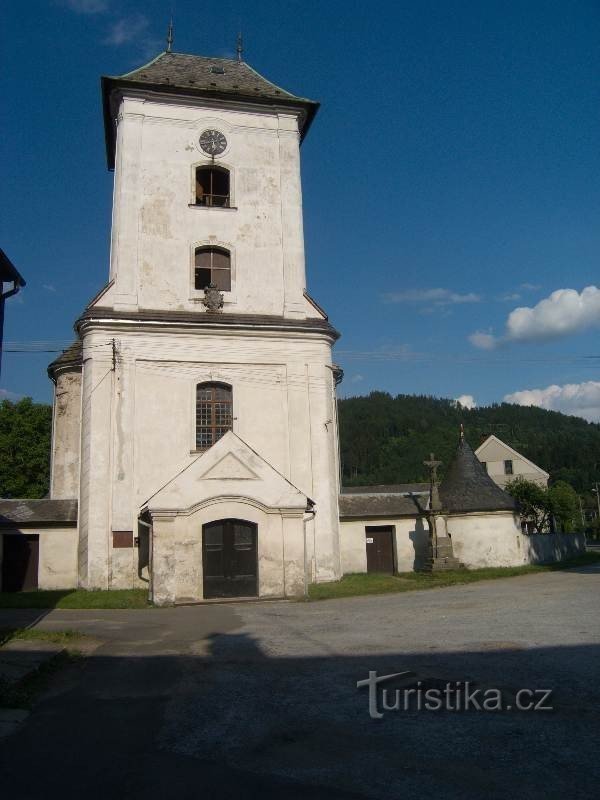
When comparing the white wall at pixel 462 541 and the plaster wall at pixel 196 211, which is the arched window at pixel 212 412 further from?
the white wall at pixel 462 541

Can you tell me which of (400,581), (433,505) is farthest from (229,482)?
(433,505)

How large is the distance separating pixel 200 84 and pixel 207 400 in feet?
40.8

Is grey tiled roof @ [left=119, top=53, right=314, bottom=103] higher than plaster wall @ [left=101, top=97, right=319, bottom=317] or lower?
higher

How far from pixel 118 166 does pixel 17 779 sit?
22712 mm

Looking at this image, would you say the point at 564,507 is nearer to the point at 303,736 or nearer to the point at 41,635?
the point at 41,635

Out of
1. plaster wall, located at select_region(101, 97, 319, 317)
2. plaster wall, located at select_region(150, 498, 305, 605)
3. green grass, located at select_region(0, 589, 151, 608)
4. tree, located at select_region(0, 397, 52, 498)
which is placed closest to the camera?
green grass, located at select_region(0, 589, 151, 608)

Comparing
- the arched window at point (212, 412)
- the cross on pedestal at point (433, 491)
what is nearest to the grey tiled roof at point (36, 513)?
the arched window at point (212, 412)

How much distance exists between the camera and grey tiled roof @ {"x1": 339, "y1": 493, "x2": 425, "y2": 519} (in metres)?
25.4

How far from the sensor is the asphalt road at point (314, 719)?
507cm

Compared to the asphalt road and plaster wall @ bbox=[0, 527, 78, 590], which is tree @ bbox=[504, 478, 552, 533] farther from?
the asphalt road

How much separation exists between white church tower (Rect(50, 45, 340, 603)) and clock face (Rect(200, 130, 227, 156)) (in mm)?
76

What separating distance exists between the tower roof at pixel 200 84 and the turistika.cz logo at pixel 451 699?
23382 mm

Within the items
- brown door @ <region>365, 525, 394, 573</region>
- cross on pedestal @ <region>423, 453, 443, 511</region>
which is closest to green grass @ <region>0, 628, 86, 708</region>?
brown door @ <region>365, 525, 394, 573</region>

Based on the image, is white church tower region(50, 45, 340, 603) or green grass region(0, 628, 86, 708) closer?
green grass region(0, 628, 86, 708)
